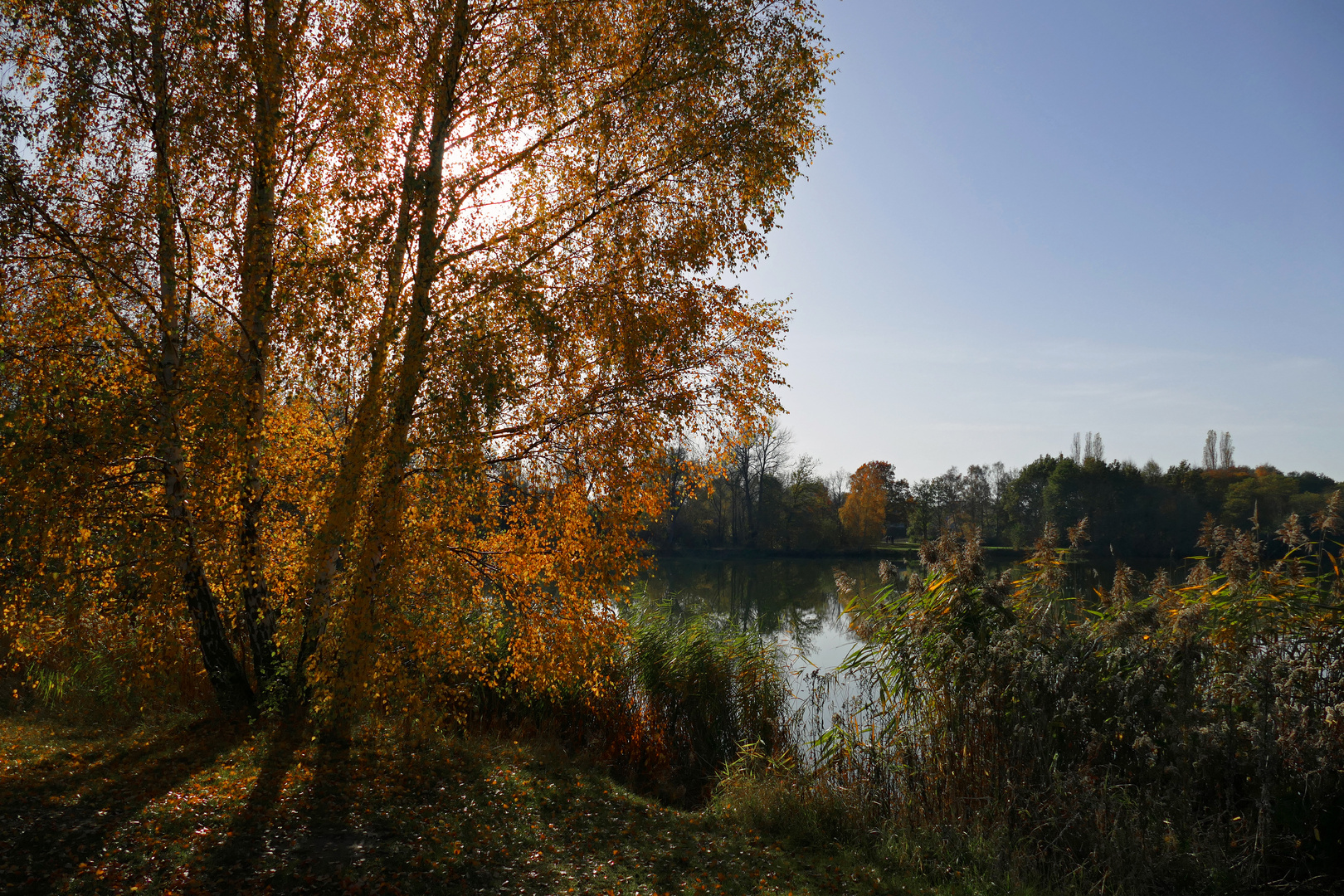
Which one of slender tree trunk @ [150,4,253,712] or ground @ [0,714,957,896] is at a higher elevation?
slender tree trunk @ [150,4,253,712]

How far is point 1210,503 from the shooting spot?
36.0 m

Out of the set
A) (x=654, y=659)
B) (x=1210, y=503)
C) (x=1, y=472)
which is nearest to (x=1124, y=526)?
(x=1210, y=503)

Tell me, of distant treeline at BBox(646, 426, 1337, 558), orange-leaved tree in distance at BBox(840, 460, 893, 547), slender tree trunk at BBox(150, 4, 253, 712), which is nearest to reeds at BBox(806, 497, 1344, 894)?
slender tree trunk at BBox(150, 4, 253, 712)

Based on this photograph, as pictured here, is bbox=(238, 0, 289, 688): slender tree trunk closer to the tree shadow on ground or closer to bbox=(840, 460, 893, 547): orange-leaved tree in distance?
the tree shadow on ground

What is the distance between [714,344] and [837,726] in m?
3.46

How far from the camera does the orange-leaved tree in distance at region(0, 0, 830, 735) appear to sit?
213 inches

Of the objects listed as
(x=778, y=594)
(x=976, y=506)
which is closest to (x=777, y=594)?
(x=778, y=594)

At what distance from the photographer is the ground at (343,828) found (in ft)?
13.4

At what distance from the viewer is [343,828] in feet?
15.6

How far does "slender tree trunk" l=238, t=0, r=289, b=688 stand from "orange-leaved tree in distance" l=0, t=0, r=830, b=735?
3 centimetres

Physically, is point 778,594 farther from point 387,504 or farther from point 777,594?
point 387,504

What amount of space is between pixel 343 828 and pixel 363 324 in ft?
11.8

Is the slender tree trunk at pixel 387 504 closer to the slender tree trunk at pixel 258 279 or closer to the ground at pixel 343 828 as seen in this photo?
the ground at pixel 343 828

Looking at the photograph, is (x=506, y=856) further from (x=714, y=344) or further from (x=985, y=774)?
(x=714, y=344)
